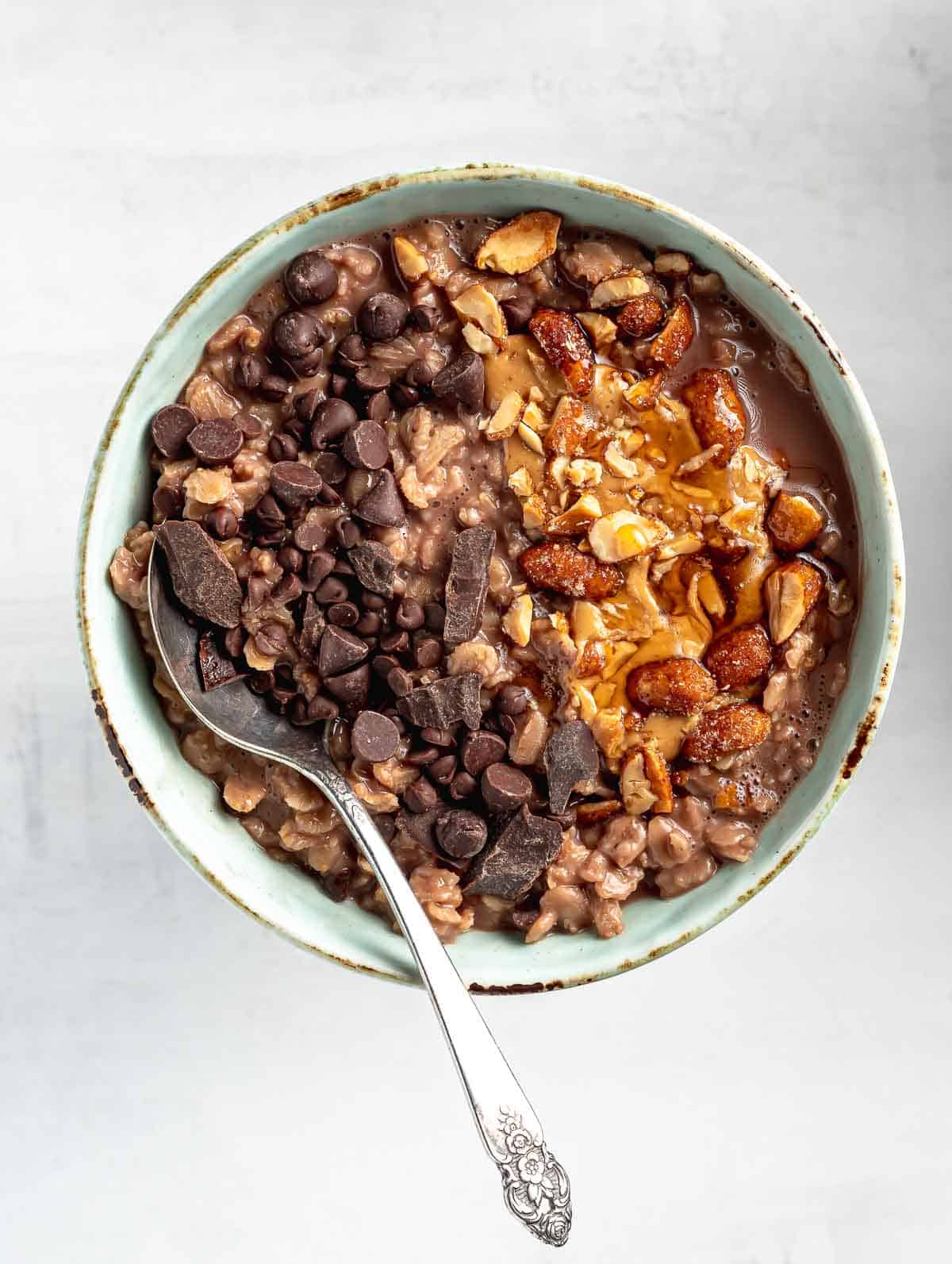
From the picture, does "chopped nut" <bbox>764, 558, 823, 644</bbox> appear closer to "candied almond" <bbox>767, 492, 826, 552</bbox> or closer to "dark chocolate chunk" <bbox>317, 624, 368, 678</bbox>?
"candied almond" <bbox>767, 492, 826, 552</bbox>

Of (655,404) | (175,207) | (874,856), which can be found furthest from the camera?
(874,856)

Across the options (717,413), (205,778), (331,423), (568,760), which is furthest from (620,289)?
(205,778)

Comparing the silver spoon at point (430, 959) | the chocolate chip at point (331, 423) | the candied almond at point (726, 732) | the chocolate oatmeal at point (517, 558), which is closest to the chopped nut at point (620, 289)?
the chocolate oatmeal at point (517, 558)

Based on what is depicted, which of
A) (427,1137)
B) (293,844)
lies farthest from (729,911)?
(427,1137)

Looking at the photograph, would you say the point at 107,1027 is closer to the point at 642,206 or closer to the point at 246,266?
the point at 246,266

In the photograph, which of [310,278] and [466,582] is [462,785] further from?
[310,278]

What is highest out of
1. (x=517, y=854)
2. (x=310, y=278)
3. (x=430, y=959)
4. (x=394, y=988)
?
(x=310, y=278)

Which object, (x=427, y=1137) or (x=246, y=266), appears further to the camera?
(x=427, y=1137)
